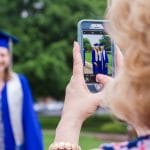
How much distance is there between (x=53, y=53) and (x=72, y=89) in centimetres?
2388

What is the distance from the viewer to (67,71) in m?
26.1

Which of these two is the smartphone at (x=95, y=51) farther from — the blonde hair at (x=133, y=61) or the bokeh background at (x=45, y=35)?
the bokeh background at (x=45, y=35)

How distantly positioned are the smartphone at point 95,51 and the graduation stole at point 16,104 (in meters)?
3.64

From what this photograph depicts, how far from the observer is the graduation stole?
5914 mm

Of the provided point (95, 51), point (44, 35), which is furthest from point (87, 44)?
point (44, 35)

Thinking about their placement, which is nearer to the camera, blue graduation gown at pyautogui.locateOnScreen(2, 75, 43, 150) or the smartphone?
the smartphone

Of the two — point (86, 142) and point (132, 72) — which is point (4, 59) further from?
point (86, 142)

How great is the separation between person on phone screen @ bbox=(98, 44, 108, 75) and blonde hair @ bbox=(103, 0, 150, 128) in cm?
56

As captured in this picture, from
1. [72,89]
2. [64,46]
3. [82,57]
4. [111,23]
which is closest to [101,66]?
[82,57]

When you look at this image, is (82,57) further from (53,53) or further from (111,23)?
(53,53)

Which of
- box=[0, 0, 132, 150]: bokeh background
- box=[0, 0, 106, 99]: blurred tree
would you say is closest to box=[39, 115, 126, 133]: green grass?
box=[0, 0, 132, 150]: bokeh background

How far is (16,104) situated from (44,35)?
20830 millimetres

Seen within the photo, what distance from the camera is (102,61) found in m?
2.27

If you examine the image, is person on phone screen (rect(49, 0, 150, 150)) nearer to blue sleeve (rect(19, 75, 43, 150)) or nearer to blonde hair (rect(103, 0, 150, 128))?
blonde hair (rect(103, 0, 150, 128))
